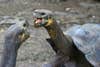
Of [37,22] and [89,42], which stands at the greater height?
[37,22]

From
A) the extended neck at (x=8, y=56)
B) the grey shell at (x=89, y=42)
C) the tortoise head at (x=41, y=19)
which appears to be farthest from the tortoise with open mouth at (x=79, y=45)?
the extended neck at (x=8, y=56)

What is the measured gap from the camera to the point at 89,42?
3.46m

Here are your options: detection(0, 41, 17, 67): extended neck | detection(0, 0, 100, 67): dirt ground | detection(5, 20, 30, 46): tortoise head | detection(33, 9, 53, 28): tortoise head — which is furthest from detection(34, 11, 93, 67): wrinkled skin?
detection(0, 0, 100, 67): dirt ground

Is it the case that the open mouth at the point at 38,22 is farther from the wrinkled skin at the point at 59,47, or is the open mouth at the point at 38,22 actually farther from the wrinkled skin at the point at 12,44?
the wrinkled skin at the point at 12,44

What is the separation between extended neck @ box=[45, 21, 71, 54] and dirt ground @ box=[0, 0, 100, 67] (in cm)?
129

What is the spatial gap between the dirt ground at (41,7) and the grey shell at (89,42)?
3.64ft

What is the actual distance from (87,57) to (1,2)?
4675 millimetres

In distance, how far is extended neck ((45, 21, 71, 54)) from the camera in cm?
302

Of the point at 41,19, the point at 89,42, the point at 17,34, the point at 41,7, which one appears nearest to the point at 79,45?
the point at 89,42

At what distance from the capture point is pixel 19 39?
103 inches

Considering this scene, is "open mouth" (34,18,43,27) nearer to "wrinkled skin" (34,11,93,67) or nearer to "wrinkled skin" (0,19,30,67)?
"wrinkled skin" (34,11,93,67)

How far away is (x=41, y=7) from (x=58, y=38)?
4.25 m

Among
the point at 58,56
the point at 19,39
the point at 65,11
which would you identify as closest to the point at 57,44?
the point at 58,56

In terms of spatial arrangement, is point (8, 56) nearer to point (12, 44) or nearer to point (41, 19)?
point (12, 44)
